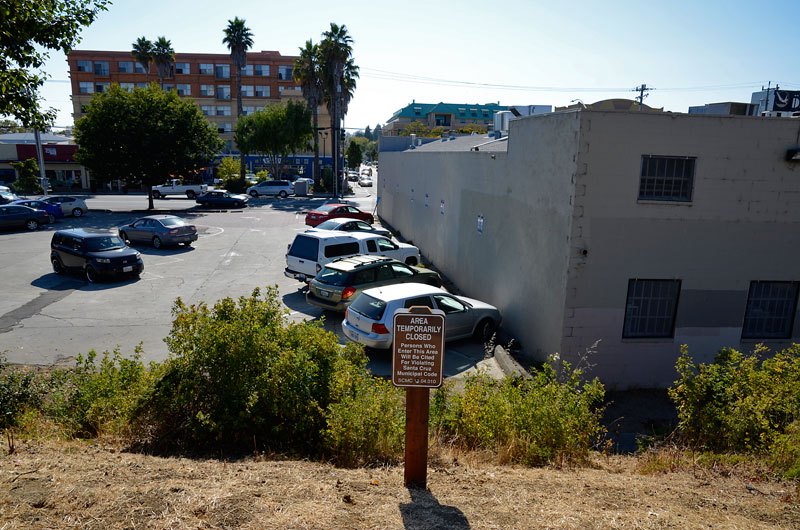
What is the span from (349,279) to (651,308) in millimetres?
7271

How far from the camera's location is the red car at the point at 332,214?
30.3 m

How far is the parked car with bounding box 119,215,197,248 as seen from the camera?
24.1m

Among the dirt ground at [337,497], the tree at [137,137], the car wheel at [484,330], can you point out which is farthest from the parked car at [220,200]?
the dirt ground at [337,497]

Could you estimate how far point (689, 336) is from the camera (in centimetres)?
1165

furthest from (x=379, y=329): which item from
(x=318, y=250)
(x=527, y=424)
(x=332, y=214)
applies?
(x=332, y=214)

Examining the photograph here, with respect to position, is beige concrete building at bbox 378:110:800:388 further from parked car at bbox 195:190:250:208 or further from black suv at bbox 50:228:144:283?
parked car at bbox 195:190:250:208

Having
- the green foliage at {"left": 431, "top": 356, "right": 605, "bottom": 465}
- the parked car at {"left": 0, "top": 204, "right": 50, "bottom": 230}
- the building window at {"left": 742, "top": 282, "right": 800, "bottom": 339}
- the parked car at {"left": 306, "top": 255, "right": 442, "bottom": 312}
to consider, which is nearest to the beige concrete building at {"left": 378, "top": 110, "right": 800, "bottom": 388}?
the building window at {"left": 742, "top": 282, "right": 800, "bottom": 339}

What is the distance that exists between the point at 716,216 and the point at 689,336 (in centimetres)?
264

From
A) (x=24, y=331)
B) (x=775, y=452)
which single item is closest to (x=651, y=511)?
(x=775, y=452)

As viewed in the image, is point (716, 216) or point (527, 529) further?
point (716, 216)

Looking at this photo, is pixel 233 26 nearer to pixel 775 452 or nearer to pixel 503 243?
pixel 503 243

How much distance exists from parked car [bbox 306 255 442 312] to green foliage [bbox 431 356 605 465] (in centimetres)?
675

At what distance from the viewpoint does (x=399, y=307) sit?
453 inches

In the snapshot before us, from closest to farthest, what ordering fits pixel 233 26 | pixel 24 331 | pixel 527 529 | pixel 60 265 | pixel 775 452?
1. pixel 527 529
2. pixel 775 452
3. pixel 24 331
4. pixel 60 265
5. pixel 233 26
